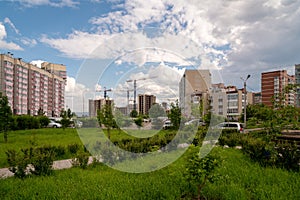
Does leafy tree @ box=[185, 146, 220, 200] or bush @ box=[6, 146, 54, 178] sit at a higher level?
leafy tree @ box=[185, 146, 220, 200]

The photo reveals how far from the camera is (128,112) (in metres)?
9.82

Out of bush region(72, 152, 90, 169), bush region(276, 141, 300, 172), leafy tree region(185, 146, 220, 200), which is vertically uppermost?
leafy tree region(185, 146, 220, 200)

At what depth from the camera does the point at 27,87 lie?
186ft

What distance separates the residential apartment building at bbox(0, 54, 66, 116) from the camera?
49.1 meters

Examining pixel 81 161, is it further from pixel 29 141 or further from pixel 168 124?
pixel 168 124

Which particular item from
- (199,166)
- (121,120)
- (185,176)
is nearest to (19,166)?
(185,176)

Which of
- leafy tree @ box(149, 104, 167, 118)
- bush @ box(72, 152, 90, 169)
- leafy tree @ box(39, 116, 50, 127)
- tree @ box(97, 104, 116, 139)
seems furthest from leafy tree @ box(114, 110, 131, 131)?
leafy tree @ box(39, 116, 50, 127)

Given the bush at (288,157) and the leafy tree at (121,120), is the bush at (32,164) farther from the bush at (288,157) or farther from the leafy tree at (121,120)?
the bush at (288,157)

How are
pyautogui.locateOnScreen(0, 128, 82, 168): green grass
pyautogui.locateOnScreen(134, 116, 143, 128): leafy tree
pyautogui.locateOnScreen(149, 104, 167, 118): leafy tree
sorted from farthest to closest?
pyautogui.locateOnScreen(134, 116, 143, 128): leafy tree, pyautogui.locateOnScreen(149, 104, 167, 118): leafy tree, pyautogui.locateOnScreen(0, 128, 82, 168): green grass

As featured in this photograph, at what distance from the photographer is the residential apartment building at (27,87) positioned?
4909cm

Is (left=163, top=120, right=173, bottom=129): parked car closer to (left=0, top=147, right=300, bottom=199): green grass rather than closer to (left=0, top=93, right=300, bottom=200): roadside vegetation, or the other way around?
(left=0, top=93, right=300, bottom=200): roadside vegetation

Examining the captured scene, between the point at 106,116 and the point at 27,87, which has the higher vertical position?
the point at 27,87

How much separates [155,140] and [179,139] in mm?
1368

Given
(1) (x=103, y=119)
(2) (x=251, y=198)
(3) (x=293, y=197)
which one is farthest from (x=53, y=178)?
(1) (x=103, y=119)
